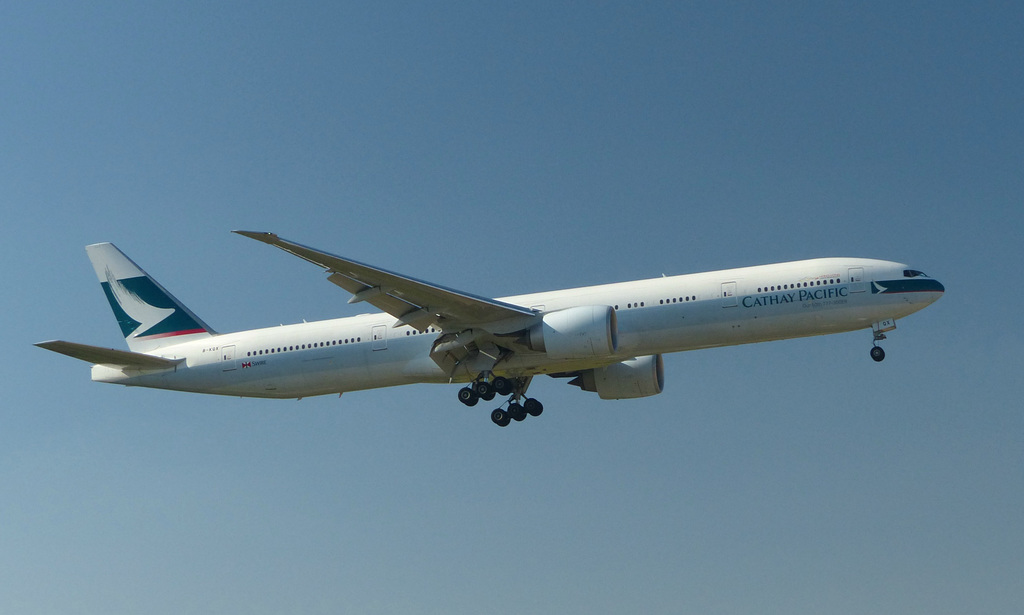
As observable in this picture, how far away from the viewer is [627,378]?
4050 cm

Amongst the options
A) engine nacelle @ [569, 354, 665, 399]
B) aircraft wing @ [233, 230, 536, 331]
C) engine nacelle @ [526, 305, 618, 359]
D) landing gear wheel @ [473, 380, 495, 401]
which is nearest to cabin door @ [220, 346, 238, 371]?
aircraft wing @ [233, 230, 536, 331]

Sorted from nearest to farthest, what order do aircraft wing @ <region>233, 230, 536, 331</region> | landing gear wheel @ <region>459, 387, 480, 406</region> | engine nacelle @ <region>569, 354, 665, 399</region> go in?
aircraft wing @ <region>233, 230, 536, 331</region>
landing gear wheel @ <region>459, 387, 480, 406</region>
engine nacelle @ <region>569, 354, 665, 399</region>

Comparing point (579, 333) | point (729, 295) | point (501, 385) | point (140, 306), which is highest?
point (140, 306)

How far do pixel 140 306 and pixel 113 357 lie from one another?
467 centimetres

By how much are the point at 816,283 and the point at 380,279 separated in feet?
43.5

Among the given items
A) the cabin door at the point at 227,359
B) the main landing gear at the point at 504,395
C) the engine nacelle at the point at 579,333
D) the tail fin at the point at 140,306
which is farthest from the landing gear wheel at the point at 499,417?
the tail fin at the point at 140,306

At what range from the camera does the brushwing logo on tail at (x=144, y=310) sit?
42125mm

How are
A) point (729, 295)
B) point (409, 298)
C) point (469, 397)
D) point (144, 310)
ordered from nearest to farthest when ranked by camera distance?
point (729, 295) → point (409, 298) → point (469, 397) → point (144, 310)

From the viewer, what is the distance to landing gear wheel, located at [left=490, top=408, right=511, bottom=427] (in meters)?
39.0

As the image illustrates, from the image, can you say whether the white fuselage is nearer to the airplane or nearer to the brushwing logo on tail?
the airplane

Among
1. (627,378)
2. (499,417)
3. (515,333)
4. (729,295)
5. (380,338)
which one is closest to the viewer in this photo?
(729,295)

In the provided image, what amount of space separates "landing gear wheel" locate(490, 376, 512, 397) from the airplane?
34mm

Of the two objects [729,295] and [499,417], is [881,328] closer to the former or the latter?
[729,295]

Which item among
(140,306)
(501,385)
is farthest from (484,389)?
(140,306)
